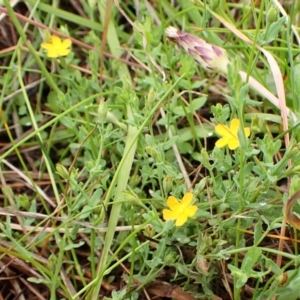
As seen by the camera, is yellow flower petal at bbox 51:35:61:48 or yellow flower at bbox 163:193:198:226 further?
yellow flower petal at bbox 51:35:61:48

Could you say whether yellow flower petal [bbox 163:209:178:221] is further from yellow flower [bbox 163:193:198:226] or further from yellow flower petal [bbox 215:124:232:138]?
yellow flower petal [bbox 215:124:232:138]

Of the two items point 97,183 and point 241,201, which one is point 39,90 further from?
point 241,201

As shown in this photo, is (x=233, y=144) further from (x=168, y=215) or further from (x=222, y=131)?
(x=168, y=215)

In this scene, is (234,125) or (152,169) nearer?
(234,125)

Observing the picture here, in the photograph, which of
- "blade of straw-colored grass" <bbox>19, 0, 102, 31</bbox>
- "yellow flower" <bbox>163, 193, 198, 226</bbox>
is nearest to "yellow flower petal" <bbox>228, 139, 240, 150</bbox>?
"yellow flower" <bbox>163, 193, 198, 226</bbox>

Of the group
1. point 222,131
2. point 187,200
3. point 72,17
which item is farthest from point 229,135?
point 72,17

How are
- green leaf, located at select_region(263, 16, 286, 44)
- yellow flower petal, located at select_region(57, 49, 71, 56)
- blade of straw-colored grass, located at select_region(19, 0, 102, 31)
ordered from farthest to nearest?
blade of straw-colored grass, located at select_region(19, 0, 102, 31) → yellow flower petal, located at select_region(57, 49, 71, 56) → green leaf, located at select_region(263, 16, 286, 44)
